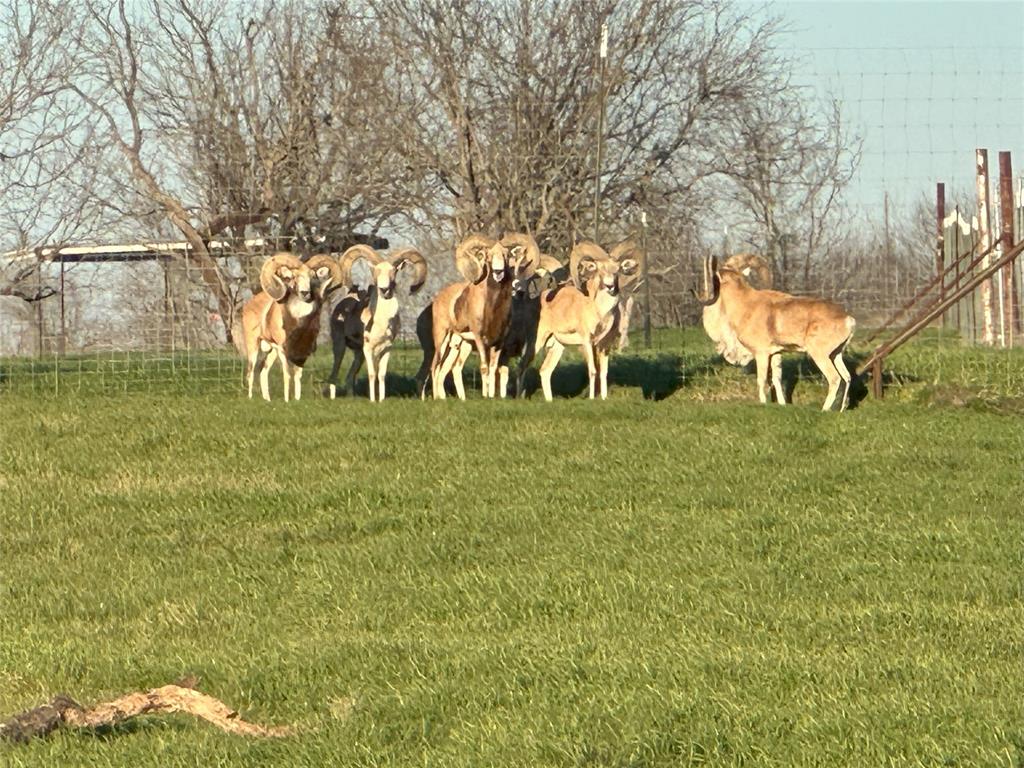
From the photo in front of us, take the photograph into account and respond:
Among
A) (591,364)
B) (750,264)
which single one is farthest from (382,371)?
(750,264)

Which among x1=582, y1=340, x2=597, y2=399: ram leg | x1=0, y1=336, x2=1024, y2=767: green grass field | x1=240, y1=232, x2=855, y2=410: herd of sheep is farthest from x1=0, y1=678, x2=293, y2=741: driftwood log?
x1=582, y1=340, x2=597, y2=399: ram leg

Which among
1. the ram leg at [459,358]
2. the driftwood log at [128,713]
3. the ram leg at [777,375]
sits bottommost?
the driftwood log at [128,713]

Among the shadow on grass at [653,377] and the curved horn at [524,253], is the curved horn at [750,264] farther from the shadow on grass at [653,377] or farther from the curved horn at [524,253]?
the curved horn at [524,253]

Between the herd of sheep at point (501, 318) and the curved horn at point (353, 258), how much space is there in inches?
0.8

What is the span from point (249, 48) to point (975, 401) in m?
24.2

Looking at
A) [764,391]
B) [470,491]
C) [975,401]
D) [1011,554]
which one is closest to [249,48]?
[764,391]

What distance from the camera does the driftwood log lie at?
8.12 meters

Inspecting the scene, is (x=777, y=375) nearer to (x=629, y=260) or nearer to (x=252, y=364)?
(x=629, y=260)

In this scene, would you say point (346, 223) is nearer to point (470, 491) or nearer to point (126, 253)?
point (126, 253)

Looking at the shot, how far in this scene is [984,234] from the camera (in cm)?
2666

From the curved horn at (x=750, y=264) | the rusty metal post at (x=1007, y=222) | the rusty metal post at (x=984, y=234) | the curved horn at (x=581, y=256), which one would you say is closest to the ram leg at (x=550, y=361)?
the curved horn at (x=581, y=256)

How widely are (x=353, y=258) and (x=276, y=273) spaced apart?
1.26 metres

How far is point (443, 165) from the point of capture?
35.6 metres

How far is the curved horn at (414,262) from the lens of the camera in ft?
74.9
